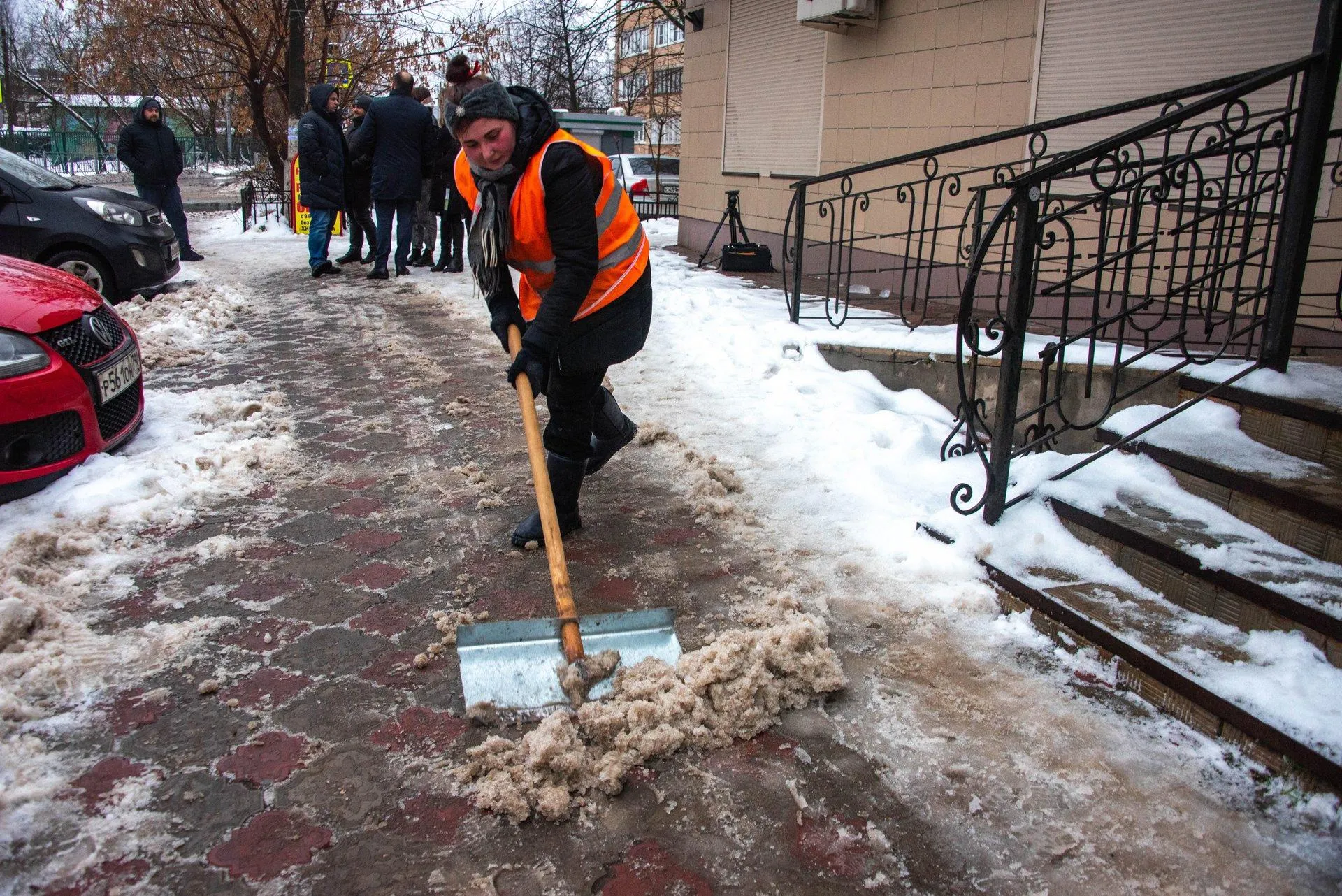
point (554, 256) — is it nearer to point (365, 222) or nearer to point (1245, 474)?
point (1245, 474)

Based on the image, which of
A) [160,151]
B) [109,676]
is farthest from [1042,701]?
[160,151]

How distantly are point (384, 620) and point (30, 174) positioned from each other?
7.71m

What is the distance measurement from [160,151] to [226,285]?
2.62 meters

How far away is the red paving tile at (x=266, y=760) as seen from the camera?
2236 mm

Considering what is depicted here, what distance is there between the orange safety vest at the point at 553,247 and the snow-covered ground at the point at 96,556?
5.27 ft

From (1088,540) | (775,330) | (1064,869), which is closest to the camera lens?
(1064,869)

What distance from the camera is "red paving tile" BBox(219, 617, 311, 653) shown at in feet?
9.25

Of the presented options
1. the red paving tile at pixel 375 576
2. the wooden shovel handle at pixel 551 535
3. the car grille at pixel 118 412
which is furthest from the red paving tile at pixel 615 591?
the car grille at pixel 118 412

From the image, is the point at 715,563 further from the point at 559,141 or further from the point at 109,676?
the point at 109,676

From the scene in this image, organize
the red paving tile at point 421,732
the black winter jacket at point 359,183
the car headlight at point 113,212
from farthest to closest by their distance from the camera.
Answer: the black winter jacket at point 359,183 → the car headlight at point 113,212 → the red paving tile at point 421,732

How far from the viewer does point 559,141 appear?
9.86 ft

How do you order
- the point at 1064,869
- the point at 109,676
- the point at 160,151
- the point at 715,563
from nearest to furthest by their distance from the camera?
the point at 1064,869 < the point at 109,676 < the point at 715,563 < the point at 160,151

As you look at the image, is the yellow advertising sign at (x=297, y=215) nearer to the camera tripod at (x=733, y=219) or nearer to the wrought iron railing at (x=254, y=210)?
the wrought iron railing at (x=254, y=210)

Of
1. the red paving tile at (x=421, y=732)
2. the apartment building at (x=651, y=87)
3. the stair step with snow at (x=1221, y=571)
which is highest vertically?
the apartment building at (x=651, y=87)
